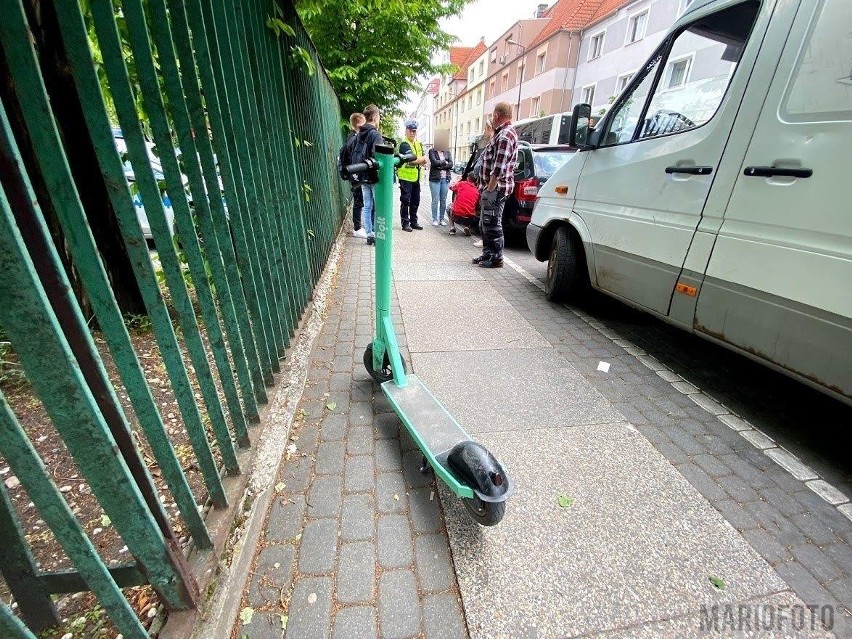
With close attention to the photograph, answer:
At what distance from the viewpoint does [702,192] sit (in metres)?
2.57

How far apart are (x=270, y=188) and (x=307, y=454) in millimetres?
1651

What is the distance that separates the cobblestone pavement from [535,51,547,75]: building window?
28.7 metres

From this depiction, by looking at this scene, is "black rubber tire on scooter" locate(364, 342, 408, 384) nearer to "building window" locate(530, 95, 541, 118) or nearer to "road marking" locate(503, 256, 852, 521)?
"road marking" locate(503, 256, 852, 521)

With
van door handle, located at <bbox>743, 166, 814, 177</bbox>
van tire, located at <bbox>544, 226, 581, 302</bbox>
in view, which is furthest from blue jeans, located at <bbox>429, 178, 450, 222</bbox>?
van door handle, located at <bbox>743, 166, 814, 177</bbox>

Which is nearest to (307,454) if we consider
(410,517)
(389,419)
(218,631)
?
(389,419)

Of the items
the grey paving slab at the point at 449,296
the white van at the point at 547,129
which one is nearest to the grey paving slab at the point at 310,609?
the grey paving slab at the point at 449,296

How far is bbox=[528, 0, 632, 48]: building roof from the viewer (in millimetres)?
21391

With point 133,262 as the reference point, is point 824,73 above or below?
above

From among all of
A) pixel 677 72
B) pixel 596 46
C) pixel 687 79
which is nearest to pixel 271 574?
pixel 687 79

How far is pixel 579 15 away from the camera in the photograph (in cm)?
2298

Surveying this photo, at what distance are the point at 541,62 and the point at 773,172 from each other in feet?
93.6

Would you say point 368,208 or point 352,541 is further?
point 368,208

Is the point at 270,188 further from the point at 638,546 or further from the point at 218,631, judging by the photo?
Result: the point at 638,546

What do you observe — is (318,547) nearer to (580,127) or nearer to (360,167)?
(360,167)
